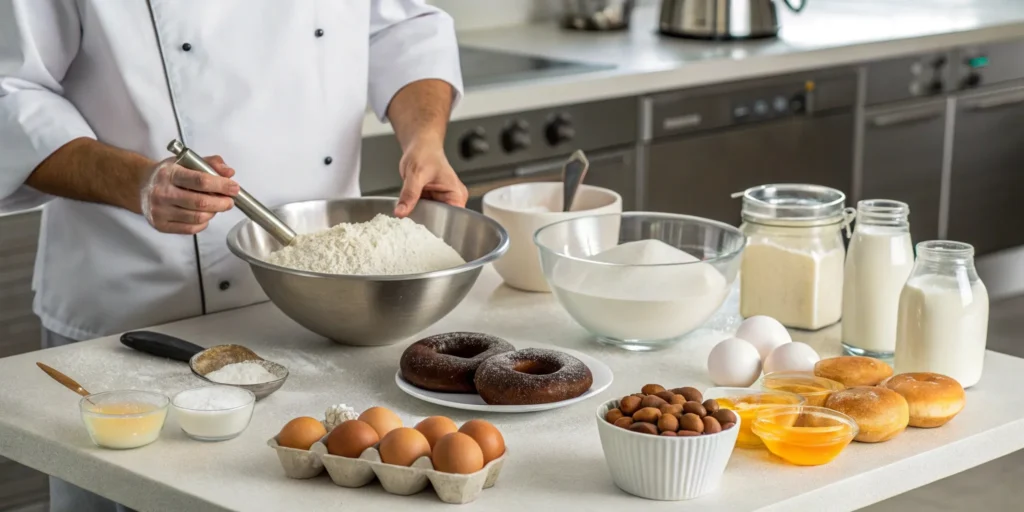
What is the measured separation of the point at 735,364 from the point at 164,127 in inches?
32.5

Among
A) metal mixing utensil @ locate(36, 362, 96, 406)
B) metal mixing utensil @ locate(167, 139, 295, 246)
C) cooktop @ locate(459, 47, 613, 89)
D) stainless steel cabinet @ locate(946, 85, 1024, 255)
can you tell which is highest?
metal mixing utensil @ locate(167, 139, 295, 246)

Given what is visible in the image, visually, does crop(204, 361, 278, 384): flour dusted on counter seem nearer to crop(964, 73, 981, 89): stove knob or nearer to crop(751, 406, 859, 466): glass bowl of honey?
crop(751, 406, 859, 466): glass bowl of honey

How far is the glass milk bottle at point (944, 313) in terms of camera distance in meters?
1.30

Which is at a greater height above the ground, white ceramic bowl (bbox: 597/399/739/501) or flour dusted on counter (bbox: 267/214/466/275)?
flour dusted on counter (bbox: 267/214/466/275)

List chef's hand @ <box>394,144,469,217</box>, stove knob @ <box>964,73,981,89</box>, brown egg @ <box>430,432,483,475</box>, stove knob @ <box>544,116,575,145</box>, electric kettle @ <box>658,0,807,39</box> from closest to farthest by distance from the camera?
brown egg @ <box>430,432,483,475</box>
chef's hand @ <box>394,144,469,217</box>
stove knob @ <box>544,116,575,145</box>
electric kettle @ <box>658,0,807,39</box>
stove knob @ <box>964,73,981,89</box>

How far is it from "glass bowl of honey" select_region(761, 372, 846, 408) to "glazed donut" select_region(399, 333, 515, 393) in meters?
0.28

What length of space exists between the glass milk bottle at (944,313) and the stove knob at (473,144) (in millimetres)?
1567

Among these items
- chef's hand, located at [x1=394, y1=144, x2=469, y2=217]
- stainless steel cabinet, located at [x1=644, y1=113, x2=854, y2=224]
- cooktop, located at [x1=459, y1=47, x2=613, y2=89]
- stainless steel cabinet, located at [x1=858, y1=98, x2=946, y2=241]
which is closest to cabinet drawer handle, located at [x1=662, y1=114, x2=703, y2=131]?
stainless steel cabinet, located at [x1=644, y1=113, x2=854, y2=224]

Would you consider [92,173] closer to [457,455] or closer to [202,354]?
[202,354]

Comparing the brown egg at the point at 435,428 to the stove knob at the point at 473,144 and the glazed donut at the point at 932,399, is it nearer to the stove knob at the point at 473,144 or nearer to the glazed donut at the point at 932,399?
the glazed donut at the point at 932,399

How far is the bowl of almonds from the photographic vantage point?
1.06 m

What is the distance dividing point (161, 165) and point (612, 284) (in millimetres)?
523

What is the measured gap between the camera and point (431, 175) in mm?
1648

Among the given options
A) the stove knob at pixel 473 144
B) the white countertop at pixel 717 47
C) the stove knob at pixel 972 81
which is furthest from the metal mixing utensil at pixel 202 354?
the stove knob at pixel 972 81
